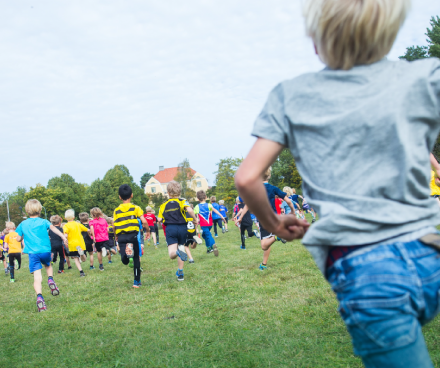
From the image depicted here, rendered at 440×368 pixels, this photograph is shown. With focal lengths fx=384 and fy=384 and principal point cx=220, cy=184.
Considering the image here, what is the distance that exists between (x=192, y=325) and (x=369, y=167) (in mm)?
4401

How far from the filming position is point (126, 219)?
8.15 metres

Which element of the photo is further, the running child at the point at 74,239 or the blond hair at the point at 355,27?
the running child at the point at 74,239

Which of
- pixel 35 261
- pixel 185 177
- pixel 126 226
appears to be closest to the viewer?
pixel 35 261

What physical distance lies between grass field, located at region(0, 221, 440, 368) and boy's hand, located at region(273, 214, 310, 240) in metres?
2.54

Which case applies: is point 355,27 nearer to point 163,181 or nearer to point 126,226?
point 126,226

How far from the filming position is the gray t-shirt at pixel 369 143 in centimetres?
130

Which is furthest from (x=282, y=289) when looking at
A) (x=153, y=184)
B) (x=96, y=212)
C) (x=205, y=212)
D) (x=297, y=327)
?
(x=153, y=184)

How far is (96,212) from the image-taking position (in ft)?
43.4

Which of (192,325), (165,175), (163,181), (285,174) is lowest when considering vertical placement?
(192,325)

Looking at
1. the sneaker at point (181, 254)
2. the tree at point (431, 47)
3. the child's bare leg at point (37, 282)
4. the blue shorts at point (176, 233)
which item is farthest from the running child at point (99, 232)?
the tree at point (431, 47)

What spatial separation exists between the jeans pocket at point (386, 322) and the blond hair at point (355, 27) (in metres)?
0.82

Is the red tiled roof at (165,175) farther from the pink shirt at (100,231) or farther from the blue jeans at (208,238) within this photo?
the blue jeans at (208,238)

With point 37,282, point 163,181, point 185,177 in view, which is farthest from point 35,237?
point 163,181

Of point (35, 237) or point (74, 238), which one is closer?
point (35, 237)
